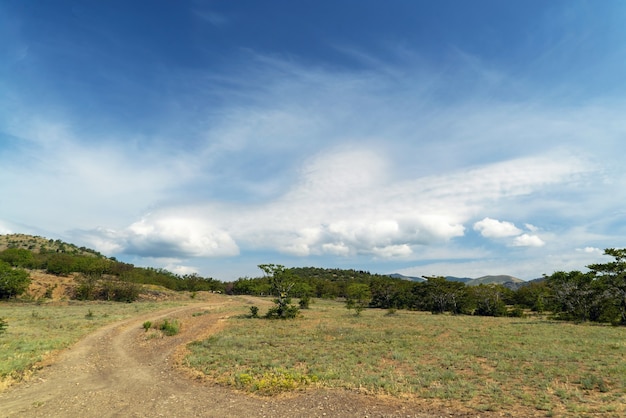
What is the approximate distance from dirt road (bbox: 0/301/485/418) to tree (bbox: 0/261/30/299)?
54.4 metres

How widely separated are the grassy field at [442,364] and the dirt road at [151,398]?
123 cm

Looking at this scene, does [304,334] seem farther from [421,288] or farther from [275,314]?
[421,288]

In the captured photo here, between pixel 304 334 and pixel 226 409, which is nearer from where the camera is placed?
pixel 226 409

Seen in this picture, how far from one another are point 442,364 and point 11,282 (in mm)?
73248

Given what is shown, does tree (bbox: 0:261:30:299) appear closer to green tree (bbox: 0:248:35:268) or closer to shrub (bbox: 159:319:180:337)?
green tree (bbox: 0:248:35:268)

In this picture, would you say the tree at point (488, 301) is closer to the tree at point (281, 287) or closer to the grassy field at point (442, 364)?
the grassy field at point (442, 364)

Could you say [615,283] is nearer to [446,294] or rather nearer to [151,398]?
[446,294]

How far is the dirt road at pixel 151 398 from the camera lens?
40.7 ft

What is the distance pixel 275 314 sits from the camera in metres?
43.7

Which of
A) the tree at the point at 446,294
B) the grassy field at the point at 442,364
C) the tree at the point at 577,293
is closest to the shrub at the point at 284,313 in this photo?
the grassy field at the point at 442,364

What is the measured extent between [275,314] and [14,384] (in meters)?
29.9

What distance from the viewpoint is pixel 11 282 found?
196 feet

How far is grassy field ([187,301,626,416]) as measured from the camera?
14.0 metres

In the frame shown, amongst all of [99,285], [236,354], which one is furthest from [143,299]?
[236,354]
